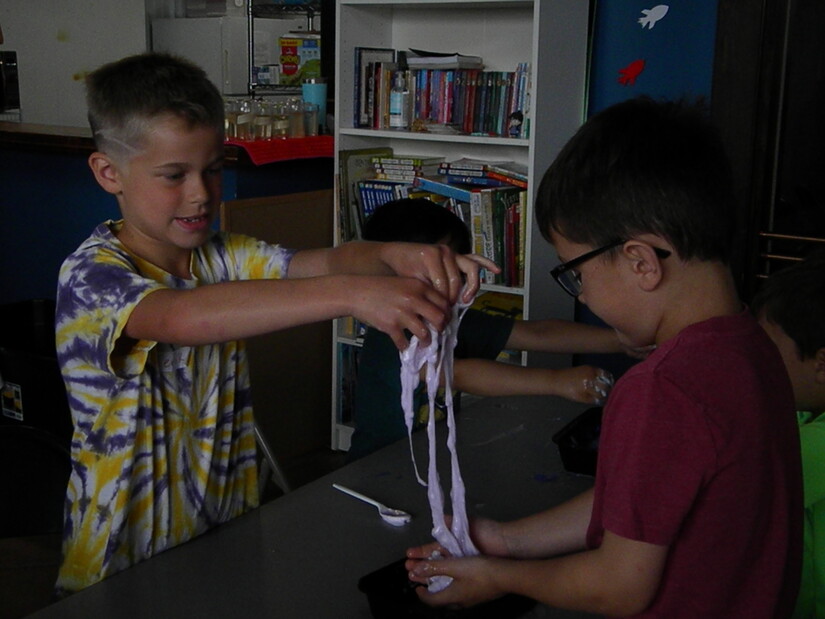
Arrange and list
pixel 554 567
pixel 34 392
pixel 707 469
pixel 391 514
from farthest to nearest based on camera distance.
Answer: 1. pixel 34 392
2. pixel 391 514
3. pixel 554 567
4. pixel 707 469

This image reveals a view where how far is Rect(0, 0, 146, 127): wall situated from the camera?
18.5ft

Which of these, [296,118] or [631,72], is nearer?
[631,72]

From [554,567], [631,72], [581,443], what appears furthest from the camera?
[631,72]

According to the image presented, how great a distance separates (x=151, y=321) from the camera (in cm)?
133

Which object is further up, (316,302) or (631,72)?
(631,72)

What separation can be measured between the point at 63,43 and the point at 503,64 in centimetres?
335

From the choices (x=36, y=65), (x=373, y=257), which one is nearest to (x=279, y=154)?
(x=373, y=257)

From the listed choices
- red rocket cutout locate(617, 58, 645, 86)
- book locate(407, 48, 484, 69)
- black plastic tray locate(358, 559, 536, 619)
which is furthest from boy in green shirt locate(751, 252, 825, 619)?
book locate(407, 48, 484, 69)

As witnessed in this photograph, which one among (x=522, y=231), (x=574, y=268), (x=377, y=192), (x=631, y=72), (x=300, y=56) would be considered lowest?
(x=522, y=231)

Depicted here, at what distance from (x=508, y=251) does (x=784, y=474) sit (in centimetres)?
235

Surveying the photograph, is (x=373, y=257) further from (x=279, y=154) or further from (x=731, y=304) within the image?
(x=279, y=154)

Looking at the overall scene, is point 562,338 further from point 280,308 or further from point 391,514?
point 280,308

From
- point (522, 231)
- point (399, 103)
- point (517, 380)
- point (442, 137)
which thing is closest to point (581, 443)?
point (517, 380)

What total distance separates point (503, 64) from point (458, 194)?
0.55 meters
